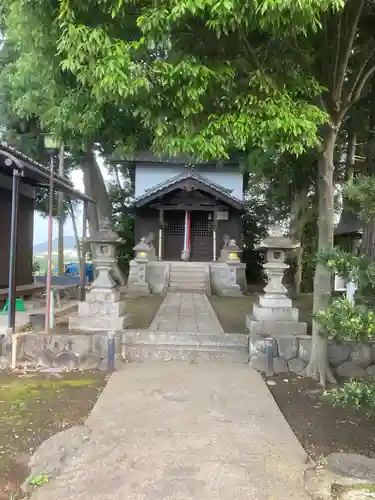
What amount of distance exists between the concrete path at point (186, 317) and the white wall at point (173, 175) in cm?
967

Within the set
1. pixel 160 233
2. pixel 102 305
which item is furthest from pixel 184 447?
pixel 160 233

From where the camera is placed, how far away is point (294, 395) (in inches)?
232

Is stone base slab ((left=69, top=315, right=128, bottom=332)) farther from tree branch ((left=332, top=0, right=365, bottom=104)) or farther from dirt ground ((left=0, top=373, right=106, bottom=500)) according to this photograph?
tree branch ((left=332, top=0, right=365, bottom=104))

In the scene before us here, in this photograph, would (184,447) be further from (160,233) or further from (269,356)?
(160,233)

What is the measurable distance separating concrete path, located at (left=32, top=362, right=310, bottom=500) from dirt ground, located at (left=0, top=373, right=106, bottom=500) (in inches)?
10.8

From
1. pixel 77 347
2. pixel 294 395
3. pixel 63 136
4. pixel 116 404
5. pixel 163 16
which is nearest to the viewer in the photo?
pixel 163 16

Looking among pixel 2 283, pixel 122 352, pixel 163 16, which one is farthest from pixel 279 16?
pixel 2 283

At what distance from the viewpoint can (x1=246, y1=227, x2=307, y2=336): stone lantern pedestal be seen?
24.0ft

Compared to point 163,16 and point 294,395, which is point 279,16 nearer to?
point 163,16

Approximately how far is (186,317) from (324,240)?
4.33 metres

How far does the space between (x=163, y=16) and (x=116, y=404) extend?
4.41 metres

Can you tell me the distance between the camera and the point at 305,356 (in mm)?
6922

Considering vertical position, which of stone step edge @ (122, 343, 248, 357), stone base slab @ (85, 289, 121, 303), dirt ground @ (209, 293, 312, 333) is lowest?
stone step edge @ (122, 343, 248, 357)

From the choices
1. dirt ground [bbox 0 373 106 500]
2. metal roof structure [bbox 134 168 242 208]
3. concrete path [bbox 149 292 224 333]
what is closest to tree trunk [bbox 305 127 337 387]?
concrete path [bbox 149 292 224 333]
